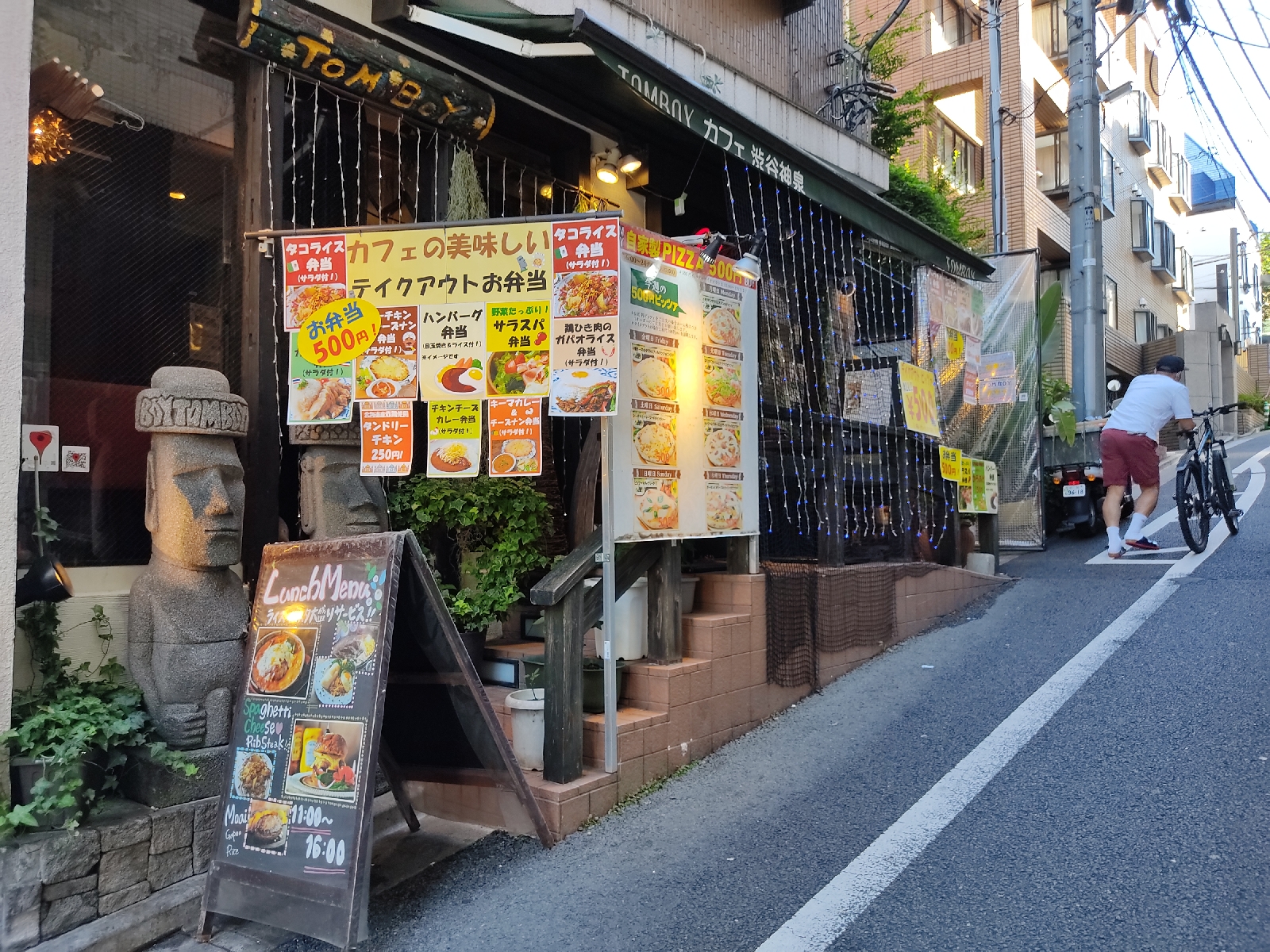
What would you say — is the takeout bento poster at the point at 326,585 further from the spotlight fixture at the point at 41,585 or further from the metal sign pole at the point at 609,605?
the metal sign pole at the point at 609,605

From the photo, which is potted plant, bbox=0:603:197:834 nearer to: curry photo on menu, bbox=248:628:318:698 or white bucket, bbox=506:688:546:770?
curry photo on menu, bbox=248:628:318:698

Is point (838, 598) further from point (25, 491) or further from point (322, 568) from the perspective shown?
point (25, 491)

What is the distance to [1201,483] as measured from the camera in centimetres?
874

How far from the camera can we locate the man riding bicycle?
840 cm

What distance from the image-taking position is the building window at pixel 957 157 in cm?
1872

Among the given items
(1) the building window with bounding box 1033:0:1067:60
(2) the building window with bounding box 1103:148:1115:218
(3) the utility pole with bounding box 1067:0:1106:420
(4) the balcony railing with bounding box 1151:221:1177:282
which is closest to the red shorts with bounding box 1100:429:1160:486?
(3) the utility pole with bounding box 1067:0:1106:420

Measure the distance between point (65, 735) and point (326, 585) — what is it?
123cm

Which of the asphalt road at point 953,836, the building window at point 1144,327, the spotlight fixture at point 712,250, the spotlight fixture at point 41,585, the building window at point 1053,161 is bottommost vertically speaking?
the asphalt road at point 953,836

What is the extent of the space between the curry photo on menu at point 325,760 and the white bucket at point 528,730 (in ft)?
4.17

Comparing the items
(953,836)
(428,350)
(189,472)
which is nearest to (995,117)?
(428,350)

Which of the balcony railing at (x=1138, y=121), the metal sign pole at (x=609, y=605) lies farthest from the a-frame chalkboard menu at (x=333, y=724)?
the balcony railing at (x=1138, y=121)

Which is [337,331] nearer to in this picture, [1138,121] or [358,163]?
[358,163]

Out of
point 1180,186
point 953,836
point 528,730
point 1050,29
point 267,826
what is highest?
point 1050,29

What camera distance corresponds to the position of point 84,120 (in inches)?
187
